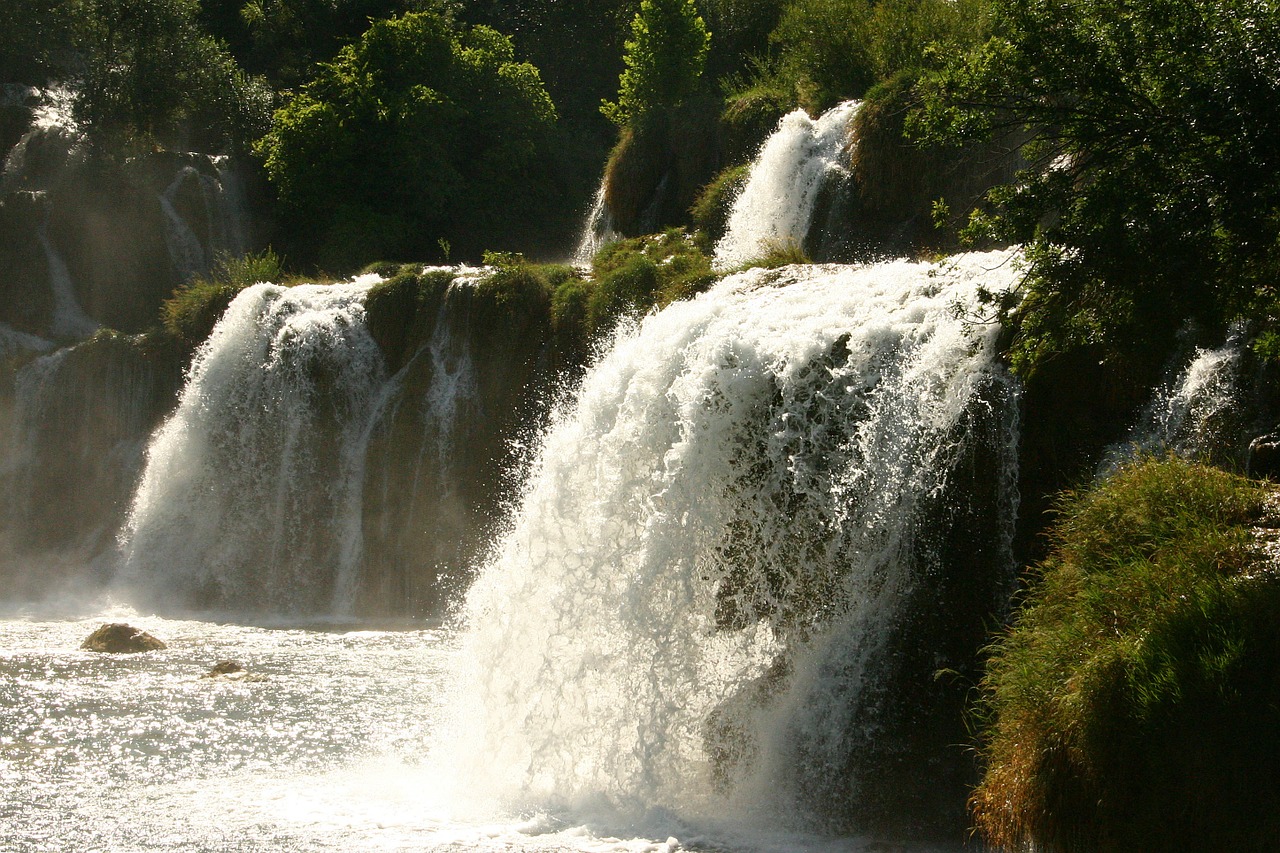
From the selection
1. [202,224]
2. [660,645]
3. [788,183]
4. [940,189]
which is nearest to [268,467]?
[788,183]

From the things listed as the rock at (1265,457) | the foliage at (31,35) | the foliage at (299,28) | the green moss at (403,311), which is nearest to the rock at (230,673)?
the green moss at (403,311)

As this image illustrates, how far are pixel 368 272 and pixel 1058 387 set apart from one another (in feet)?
49.6

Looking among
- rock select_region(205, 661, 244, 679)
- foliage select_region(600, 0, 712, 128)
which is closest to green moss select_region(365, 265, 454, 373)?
rock select_region(205, 661, 244, 679)

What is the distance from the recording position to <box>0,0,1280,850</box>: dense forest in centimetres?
733

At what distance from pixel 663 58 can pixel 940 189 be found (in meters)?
10.6

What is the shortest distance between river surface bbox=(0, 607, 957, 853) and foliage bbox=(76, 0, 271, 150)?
752 inches

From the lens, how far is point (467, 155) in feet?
107

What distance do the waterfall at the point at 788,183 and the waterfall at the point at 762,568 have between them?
8.24 metres

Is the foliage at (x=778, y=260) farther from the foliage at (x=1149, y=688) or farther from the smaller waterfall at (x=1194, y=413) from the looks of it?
the foliage at (x=1149, y=688)

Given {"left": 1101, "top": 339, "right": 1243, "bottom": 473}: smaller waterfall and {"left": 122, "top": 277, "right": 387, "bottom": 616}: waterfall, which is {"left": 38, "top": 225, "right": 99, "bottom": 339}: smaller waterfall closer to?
{"left": 122, "top": 277, "right": 387, "bottom": 616}: waterfall

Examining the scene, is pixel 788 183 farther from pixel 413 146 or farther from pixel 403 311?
pixel 413 146

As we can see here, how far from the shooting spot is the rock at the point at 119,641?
16172 millimetres

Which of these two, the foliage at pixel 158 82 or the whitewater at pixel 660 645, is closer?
the whitewater at pixel 660 645

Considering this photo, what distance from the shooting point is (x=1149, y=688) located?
728cm
